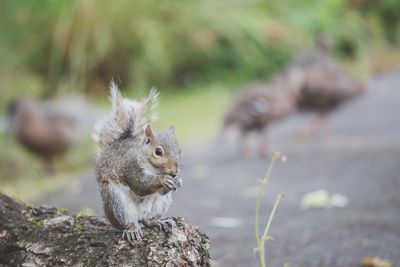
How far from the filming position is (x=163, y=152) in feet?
10.5

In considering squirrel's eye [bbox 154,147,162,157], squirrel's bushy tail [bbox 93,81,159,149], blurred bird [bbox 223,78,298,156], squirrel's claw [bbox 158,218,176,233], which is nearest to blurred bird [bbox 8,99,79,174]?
blurred bird [bbox 223,78,298,156]

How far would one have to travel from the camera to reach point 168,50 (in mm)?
14500

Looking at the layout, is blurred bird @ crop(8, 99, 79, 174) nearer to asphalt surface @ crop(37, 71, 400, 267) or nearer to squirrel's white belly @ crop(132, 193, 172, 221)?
asphalt surface @ crop(37, 71, 400, 267)

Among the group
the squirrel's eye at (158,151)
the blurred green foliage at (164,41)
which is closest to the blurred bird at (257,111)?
the blurred green foliage at (164,41)

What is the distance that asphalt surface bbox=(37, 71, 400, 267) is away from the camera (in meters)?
4.70

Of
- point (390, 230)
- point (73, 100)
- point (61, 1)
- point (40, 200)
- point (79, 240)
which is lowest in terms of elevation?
point (79, 240)

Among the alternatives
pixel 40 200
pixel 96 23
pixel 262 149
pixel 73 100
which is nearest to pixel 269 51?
pixel 96 23

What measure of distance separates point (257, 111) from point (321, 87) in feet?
3.80

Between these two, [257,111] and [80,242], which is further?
[257,111]

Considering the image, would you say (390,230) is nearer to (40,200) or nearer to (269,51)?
(40,200)

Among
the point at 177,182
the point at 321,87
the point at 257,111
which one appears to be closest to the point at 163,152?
the point at 177,182

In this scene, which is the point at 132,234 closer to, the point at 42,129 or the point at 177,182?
the point at 177,182

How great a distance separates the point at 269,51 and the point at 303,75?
5.93 metres

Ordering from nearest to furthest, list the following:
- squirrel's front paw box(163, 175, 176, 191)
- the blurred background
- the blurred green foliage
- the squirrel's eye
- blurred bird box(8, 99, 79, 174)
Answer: squirrel's front paw box(163, 175, 176, 191) → the squirrel's eye → the blurred background → blurred bird box(8, 99, 79, 174) → the blurred green foliage
